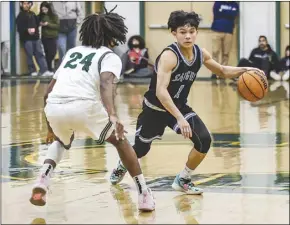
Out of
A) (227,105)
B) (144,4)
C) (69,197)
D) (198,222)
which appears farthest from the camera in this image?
(144,4)

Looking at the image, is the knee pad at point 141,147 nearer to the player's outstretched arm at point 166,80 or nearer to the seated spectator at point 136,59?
the player's outstretched arm at point 166,80

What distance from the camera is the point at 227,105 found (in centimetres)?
1745

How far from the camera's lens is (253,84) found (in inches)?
371

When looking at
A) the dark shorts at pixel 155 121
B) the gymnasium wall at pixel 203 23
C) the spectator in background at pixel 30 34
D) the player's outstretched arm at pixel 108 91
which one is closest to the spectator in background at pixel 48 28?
the spectator in background at pixel 30 34

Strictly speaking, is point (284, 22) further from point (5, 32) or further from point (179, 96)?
point (179, 96)

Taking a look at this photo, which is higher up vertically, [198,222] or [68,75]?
[68,75]

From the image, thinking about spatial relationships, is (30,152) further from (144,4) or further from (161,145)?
(144,4)

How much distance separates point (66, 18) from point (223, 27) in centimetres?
406

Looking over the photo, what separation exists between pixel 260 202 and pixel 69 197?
1737mm

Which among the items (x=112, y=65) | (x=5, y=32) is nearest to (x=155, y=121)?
(x=112, y=65)

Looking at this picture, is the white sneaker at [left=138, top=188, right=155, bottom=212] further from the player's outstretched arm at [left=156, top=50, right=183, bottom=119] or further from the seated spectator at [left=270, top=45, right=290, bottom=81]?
the seated spectator at [left=270, top=45, right=290, bottom=81]

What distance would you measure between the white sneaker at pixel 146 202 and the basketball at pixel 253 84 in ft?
6.49

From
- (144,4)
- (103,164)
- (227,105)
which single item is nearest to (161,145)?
(103,164)

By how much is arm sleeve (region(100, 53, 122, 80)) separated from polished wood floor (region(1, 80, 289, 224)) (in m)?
1.17
